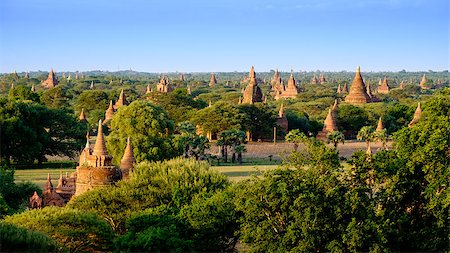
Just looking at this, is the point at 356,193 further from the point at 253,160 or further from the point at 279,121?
the point at 279,121

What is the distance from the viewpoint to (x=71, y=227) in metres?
18.7

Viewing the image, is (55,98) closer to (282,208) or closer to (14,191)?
(14,191)

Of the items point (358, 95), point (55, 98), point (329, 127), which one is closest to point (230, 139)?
point (329, 127)

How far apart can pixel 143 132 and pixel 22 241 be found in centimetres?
2692

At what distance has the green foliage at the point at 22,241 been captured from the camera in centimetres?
1507

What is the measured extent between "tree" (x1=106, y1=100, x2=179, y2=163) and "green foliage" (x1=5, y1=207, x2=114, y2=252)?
1658cm

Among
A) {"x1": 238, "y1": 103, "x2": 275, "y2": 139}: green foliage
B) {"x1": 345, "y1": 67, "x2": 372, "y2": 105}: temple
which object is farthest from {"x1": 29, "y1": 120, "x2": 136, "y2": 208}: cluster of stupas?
{"x1": 345, "y1": 67, "x2": 372, "y2": 105}: temple

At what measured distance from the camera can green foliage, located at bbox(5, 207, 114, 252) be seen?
18.5 metres

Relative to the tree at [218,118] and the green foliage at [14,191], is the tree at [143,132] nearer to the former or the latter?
the green foliage at [14,191]

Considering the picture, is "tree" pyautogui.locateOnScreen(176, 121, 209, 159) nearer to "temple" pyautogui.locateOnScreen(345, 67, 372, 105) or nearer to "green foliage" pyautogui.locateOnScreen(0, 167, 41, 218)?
"green foliage" pyautogui.locateOnScreen(0, 167, 41, 218)

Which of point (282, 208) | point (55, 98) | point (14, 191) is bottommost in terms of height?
point (55, 98)

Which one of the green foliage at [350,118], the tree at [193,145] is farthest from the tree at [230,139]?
the green foliage at [350,118]

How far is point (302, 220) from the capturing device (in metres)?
17.3

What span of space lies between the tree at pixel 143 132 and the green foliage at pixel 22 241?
66.0 feet
